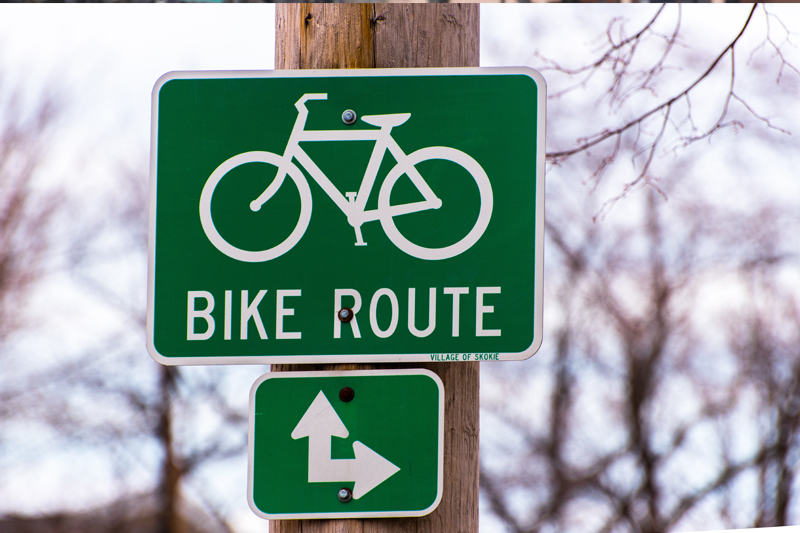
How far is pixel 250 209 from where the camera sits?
137cm

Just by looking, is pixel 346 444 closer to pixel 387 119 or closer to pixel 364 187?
pixel 364 187

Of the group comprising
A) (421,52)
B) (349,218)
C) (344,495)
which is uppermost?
(421,52)

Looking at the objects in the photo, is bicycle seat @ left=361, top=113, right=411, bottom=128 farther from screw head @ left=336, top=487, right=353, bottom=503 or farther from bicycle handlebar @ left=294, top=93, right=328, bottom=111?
screw head @ left=336, top=487, right=353, bottom=503

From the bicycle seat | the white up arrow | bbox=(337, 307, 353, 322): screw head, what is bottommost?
the white up arrow

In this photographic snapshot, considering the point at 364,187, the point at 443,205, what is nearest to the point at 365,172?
the point at 364,187

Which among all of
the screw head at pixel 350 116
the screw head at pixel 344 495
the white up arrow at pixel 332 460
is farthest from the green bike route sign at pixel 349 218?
the screw head at pixel 344 495

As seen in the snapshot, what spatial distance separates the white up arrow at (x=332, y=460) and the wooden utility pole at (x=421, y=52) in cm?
10

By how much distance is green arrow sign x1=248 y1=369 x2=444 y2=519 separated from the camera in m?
1.30

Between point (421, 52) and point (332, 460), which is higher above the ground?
point (421, 52)

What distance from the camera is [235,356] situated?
133cm

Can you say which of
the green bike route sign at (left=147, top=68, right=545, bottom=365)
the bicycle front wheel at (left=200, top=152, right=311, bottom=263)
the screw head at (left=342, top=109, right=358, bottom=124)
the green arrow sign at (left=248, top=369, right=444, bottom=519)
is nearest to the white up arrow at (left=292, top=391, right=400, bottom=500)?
the green arrow sign at (left=248, top=369, right=444, bottom=519)

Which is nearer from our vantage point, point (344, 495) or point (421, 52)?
point (344, 495)

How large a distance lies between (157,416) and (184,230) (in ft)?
27.2

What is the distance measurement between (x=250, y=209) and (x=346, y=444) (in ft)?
1.51
